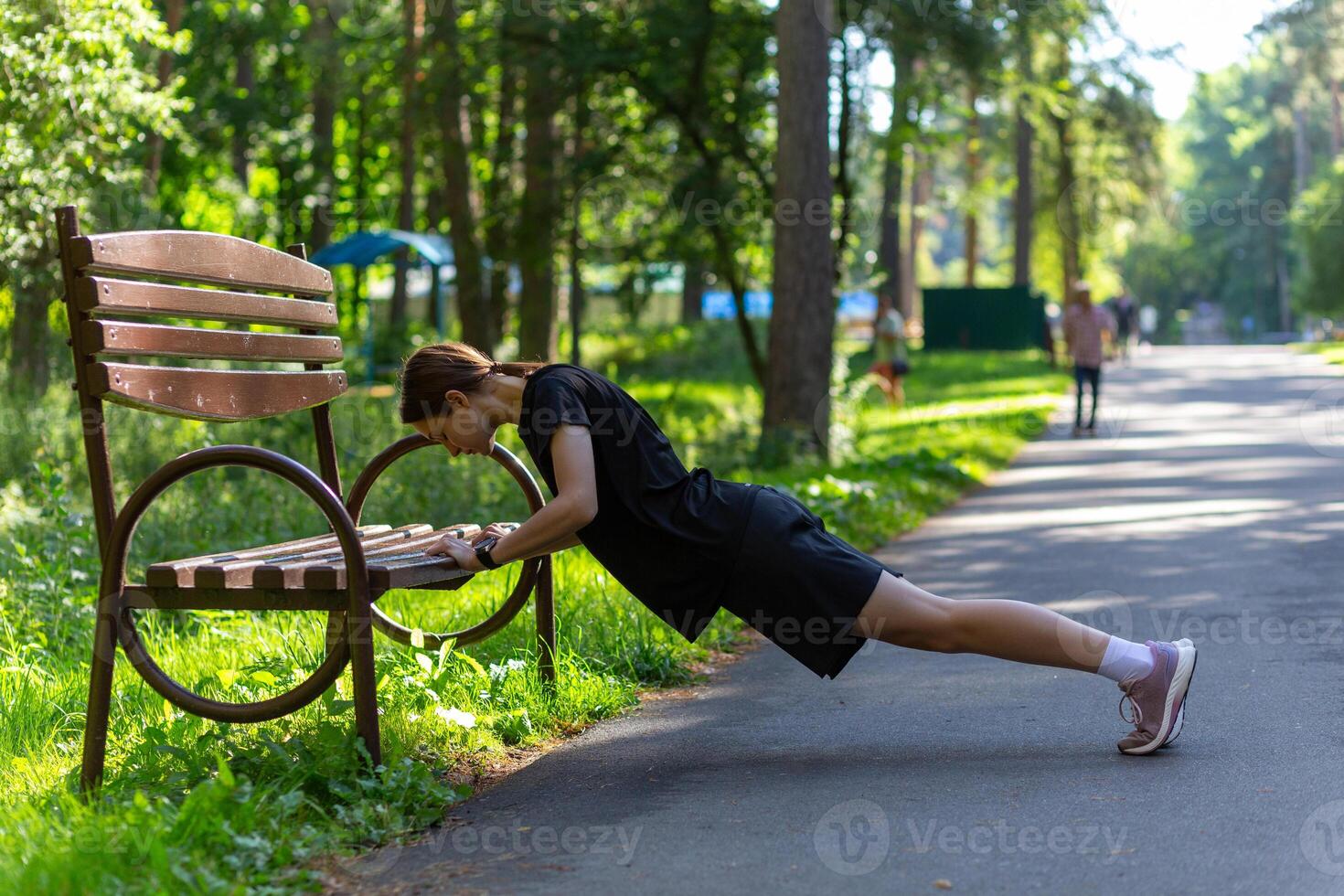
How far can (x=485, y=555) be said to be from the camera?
4.51m

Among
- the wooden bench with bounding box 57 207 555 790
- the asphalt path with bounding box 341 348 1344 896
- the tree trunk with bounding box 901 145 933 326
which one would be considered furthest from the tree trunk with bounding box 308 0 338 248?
the wooden bench with bounding box 57 207 555 790

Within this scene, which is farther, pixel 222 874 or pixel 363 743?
pixel 363 743

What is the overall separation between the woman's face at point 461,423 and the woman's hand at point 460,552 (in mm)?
278

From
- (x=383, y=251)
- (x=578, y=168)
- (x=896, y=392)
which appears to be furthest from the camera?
(x=383, y=251)

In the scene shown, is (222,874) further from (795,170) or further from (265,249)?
(795,170)

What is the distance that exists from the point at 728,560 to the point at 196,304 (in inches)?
74.9

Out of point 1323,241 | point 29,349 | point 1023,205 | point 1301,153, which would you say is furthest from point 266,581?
point 1301,153

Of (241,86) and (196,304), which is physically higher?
(241,86)

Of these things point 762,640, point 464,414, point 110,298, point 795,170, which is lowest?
point 762,640

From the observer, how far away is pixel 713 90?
1662 centimetres

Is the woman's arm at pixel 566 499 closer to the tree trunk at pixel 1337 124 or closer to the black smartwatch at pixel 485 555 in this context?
the black smartwatch at pixel 485 555

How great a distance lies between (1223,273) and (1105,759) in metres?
100

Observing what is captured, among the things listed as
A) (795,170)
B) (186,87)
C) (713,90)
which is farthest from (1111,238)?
(795,170)

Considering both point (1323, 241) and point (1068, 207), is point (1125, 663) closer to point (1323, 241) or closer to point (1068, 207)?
point (1068, 207)
